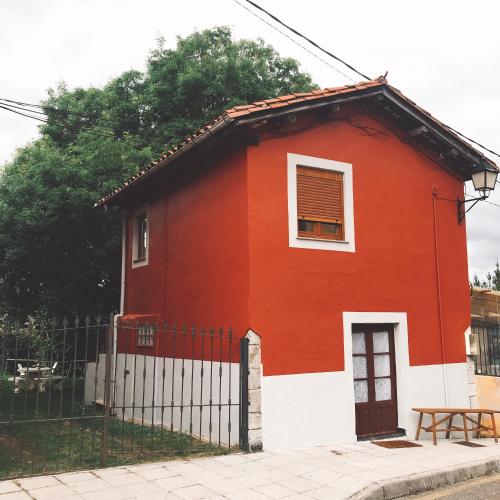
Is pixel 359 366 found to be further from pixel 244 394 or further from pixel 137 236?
pixel 137 236

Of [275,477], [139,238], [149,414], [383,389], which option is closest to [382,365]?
[383,389]

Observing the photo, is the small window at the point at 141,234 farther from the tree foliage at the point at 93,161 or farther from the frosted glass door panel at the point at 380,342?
the frosted glass door panel at the point at 380,342

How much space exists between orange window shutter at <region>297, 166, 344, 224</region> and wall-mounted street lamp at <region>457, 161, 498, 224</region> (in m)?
3.12

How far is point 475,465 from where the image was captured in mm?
7082

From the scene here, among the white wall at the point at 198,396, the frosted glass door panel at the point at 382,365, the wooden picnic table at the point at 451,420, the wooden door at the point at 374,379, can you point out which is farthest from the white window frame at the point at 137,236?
the wooden picnic table at the point at 451,420

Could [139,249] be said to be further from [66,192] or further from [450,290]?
[450,290]

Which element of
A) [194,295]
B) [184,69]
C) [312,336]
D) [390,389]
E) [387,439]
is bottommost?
[387,439]

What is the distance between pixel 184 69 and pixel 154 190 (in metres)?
7.70

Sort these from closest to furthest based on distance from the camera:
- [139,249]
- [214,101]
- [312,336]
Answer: [312,336] → [139,249] → [214,101]

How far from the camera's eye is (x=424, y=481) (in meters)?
6.29

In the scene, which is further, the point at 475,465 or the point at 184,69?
the point at 184,69

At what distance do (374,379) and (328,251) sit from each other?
8.19 feet

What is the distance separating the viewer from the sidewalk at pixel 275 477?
5516 millimetres

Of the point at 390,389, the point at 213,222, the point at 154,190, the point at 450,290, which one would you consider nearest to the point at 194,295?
the point at 213,222
